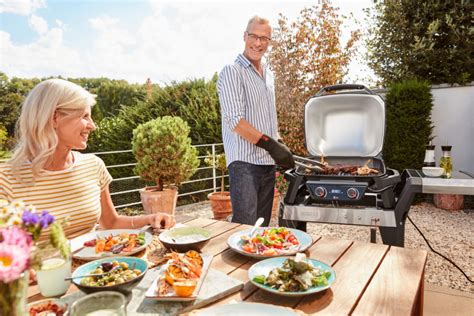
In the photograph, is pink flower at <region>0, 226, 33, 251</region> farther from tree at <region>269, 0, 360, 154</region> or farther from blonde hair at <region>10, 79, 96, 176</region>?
tree at <region>269, 0, 360, 154</region>

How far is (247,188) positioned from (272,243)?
1.04 metres

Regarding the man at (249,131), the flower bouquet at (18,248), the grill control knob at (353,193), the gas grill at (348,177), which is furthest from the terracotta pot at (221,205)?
the flower bouquet at (18,248)

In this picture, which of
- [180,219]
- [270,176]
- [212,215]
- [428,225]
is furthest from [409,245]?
[180,219]

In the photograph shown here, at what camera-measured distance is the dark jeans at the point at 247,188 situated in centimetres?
231

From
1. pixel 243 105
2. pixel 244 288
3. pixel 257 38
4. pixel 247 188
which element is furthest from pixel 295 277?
pixel 257 38

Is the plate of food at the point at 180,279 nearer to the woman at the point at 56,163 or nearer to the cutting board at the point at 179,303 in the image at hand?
the cutting board at the point at 179,303

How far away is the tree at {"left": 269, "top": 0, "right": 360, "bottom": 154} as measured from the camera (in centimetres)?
616

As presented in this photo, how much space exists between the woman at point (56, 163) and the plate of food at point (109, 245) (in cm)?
22

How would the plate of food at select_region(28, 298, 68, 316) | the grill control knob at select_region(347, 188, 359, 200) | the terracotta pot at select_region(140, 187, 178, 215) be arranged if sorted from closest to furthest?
the plate of food at select_region(28, 298, 68, 316) < the grill control knob at select_region(347, 188, 359, 200) < the terracotta pot at select_region(140, 187, 178, 215)

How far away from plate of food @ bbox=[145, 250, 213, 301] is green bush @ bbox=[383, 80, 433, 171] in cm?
502

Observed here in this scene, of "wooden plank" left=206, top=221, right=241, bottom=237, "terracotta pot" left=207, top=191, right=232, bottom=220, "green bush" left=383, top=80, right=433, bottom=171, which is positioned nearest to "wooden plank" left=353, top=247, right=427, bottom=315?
"wooden plank" left=206, top=221, right=241, bottom=237

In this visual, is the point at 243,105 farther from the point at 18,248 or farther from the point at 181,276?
the point at 18,248

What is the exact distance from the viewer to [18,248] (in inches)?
19.6

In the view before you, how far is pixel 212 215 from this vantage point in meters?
5.00
